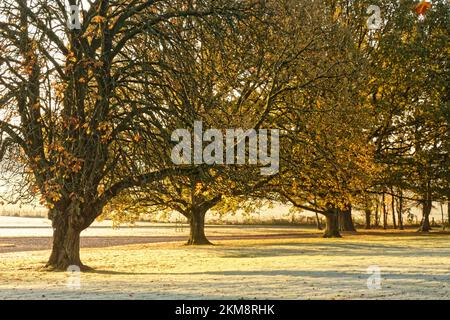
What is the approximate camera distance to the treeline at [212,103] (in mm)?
18016

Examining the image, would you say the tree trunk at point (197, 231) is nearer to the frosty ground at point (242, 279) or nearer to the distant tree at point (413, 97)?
the frosty ground at point (242, 279)

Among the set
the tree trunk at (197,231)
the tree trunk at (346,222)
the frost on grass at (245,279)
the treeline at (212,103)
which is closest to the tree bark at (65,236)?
the treeline at (212,103)

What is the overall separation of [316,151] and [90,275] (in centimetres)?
1309

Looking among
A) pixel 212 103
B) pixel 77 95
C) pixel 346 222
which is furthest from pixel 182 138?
pixel 346 222

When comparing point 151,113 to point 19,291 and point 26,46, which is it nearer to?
point 26,46

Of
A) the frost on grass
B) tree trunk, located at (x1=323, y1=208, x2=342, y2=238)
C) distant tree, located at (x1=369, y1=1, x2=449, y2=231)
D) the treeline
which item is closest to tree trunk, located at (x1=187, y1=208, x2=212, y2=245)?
the treeline

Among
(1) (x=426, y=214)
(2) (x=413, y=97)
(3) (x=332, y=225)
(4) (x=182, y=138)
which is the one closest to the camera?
(4) (x=182, y=138)

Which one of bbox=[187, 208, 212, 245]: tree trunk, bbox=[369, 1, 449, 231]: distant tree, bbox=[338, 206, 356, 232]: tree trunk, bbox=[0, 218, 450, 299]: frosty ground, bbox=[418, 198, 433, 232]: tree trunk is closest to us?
bbox=[0, 218, 450, 299]: frosty ground

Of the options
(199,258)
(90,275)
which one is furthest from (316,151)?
(90,275)

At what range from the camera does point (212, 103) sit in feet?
63.8

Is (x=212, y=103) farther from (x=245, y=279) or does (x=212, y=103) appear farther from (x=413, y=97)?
(x=413, y=97)

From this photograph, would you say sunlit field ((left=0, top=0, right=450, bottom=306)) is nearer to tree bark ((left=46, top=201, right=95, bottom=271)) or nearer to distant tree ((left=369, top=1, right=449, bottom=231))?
tree bark ((left=46, top=201, right=95, bottom=271))

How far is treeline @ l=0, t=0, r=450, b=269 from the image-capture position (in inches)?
709
